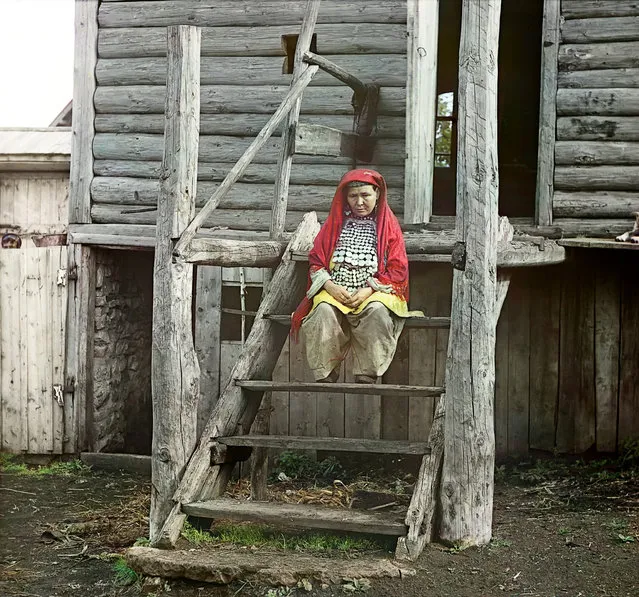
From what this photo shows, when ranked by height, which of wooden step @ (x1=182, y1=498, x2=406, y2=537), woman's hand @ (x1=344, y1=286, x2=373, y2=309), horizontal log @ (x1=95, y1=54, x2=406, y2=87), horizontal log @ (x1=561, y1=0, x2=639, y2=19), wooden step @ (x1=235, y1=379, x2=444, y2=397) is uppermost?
horizontal log @ (x1=561, y1=0, x2=639, y2=19)

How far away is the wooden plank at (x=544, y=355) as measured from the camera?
7984 mm

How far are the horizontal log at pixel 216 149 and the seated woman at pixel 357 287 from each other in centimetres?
195

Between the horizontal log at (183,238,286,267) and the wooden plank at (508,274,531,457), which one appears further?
the wooden plank at (508,274,531,457)

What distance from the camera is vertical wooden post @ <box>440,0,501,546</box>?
16.1ft

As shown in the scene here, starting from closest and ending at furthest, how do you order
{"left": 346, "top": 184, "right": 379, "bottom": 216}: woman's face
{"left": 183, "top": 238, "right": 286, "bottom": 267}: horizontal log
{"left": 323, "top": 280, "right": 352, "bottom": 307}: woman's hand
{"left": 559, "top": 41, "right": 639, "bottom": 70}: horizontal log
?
{"left": 183, "top": 238, "right": 286, "bottom": 267}: horizontal log, {"left": 323, "top": 280, "right": 352, "bottom": 307}: woman's hand, {"left": 346, "top": 184, "right": 379, "bottom": 216}: woman's face, {"left": 559, "top": 41, "right": 639, "bottom": 70}: horizontal log

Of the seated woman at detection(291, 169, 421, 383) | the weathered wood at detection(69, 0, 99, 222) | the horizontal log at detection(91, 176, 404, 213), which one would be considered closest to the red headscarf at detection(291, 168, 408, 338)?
the seated woman at detection(291, 169, 421, 383)

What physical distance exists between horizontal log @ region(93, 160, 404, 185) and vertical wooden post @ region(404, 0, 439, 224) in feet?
0.77

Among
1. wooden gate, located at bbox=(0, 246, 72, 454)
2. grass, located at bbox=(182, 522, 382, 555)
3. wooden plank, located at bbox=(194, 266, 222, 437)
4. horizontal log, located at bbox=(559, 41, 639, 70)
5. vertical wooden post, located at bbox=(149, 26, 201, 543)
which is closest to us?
grass, located at bbox=(182, 522, 382, 555)

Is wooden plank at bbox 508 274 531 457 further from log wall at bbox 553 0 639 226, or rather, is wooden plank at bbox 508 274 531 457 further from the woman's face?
the woman's face

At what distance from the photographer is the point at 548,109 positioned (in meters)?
7.47

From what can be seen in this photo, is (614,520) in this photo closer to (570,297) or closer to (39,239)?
(570,297)

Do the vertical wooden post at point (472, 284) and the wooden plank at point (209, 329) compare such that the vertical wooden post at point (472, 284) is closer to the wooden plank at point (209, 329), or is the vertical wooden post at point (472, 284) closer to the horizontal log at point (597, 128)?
the horizontal log at point (597, 128)

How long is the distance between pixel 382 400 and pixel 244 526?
3.05 metres

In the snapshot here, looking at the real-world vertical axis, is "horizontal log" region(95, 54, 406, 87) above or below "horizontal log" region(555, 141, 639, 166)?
above
